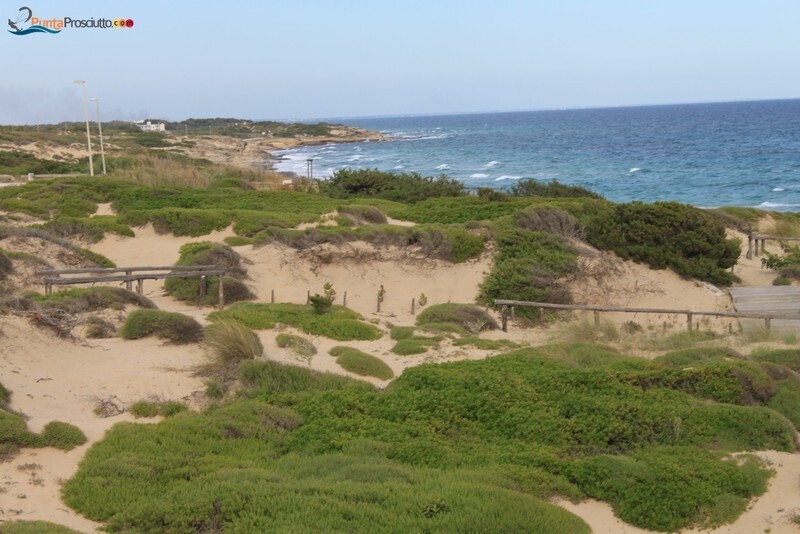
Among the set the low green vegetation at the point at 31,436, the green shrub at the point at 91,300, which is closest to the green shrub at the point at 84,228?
the green shrub at the point at 91,300

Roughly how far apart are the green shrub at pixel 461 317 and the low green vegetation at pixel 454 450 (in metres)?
4.95

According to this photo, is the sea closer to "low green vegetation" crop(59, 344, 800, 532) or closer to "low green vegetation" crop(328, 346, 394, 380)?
"low green vegetation" crop(328, 346, 394, 380)

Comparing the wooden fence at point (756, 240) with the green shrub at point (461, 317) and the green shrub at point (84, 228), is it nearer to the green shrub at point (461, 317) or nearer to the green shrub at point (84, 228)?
the green shrub at point (461, 317)

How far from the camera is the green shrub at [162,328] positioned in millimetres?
12773

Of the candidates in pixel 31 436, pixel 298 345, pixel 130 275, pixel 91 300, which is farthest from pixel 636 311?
pixel 31 436

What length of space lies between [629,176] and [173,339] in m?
51.5

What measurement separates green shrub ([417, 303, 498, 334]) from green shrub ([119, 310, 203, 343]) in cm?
511

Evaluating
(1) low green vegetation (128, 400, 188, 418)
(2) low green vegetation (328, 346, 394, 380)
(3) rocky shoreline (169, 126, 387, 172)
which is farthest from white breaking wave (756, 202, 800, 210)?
(1) low green vegetation (128, 400, 188, 418)

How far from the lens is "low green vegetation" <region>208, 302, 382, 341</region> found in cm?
1420

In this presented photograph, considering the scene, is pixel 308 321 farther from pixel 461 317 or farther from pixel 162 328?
pixel 461 317

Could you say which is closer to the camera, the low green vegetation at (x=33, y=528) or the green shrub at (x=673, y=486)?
the low green vegetation at (x=33, y=528)

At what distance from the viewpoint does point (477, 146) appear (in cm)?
10412

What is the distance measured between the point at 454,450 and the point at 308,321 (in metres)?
6.81

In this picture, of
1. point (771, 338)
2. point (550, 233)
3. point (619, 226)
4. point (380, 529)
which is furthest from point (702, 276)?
point (380, 529)
